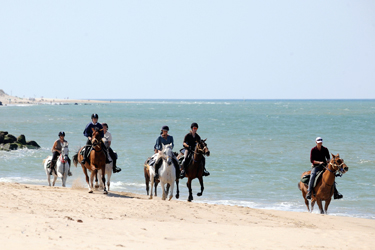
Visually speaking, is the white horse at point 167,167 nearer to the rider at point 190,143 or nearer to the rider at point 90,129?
the rider at point 190,143

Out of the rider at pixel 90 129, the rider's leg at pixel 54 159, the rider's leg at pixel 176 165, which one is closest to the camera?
the rider's leg at pixel 176 165

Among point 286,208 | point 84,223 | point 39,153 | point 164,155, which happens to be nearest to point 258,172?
point 286,208

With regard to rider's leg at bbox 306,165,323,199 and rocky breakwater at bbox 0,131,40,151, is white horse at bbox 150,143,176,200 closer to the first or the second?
rider's leg at bbox 306,165,323,199

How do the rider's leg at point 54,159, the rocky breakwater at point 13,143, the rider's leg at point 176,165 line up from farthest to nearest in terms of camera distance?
the rocky breakwater at point 13,143 → the rider's leg at point 54,159 → the rider's leg at point 176,165

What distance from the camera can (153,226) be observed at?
11.5 metres

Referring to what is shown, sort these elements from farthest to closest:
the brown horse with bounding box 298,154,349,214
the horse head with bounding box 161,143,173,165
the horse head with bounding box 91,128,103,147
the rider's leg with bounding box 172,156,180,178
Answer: the horse head with bounding box 91,128,103,147
the rider's leg with bounding box 172,156,180,178
the horse head with bounding box 161,143,173,165
the brown horse with bounding box 298,154,349,214

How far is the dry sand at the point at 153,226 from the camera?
962cm

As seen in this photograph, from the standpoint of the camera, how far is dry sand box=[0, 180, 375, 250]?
962cm

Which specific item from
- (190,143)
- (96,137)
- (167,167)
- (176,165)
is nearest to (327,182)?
(190,143)

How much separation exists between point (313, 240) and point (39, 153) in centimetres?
3049

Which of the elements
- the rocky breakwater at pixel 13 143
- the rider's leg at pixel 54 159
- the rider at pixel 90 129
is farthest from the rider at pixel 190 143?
the rocky breakwater at pixel 13 143

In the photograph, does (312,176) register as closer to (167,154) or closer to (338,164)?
(338,164)

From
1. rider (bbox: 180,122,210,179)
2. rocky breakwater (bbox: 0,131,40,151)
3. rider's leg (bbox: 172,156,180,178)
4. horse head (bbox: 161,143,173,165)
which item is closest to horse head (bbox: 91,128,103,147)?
horse head (bbox: 161,143,173,165)

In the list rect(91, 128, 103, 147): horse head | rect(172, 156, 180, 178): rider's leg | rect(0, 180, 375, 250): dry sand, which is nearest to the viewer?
rect(0, 180, 375, 250): dry sand
